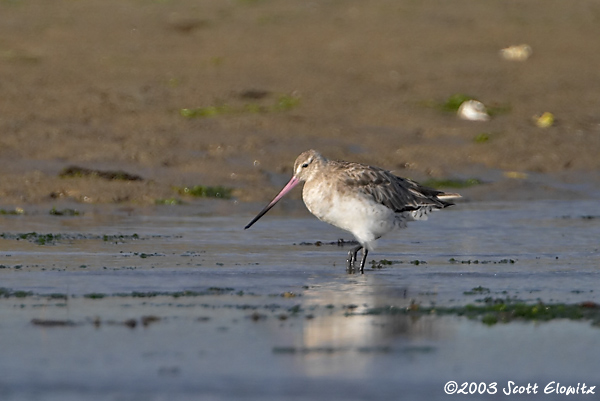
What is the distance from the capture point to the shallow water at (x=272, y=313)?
5.71 meters

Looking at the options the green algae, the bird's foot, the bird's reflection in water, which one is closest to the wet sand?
the green algae

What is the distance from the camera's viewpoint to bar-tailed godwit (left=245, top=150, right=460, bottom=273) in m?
10.0

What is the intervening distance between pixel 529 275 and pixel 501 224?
338 centimetres

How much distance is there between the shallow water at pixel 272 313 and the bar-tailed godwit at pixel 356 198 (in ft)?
1.29

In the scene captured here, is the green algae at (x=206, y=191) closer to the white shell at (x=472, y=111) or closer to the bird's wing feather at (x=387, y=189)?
the bird's wing feather at (x=387, y=189)

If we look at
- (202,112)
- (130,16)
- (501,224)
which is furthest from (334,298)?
(130,16)

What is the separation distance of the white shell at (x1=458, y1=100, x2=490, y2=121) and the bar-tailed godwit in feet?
24.7

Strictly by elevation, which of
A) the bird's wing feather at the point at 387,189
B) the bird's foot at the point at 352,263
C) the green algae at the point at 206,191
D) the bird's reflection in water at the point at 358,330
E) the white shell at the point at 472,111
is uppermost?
the white shell at the point at 472,111

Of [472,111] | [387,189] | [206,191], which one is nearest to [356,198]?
[387,189]

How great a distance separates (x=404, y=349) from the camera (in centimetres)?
638

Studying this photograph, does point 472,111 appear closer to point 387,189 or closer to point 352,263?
point 387,189

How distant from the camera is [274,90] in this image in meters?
18.3

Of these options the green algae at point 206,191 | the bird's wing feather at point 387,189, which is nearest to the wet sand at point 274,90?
the green algae at point 206,191

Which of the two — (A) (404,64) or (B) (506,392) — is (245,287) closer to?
(B) (506,392)
